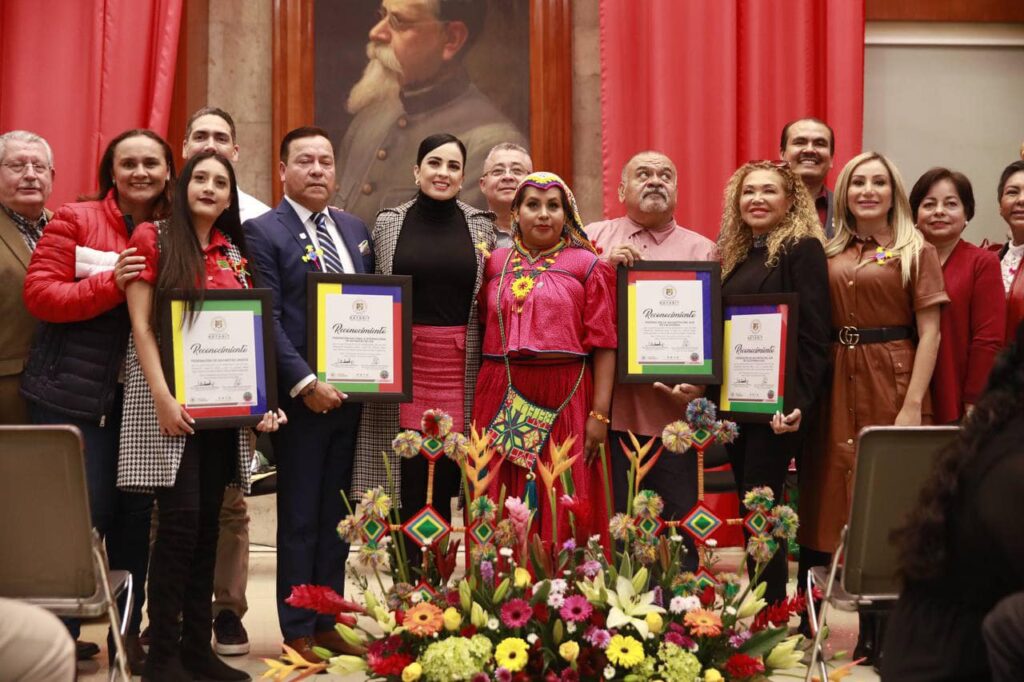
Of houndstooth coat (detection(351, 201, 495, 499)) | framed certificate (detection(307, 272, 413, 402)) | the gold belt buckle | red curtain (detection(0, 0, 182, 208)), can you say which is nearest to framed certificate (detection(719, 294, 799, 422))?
the gold belt buckle

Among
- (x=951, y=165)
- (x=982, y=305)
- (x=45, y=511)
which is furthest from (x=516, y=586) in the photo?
(x=951, y=165)

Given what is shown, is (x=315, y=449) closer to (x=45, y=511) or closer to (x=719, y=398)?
(x=45, y=511)

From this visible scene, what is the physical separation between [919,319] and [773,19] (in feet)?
9.02

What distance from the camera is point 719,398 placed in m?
3.98

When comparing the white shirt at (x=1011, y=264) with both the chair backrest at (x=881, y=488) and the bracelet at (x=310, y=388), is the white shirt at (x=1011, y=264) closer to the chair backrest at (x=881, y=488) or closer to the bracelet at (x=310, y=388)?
the chair backrest at (x=881, y=488)

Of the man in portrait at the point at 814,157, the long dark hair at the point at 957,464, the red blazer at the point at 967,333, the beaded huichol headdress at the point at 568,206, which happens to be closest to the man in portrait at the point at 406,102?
the man in portrait at the point at 814,157

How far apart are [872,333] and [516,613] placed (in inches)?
76.9

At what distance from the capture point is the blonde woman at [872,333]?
12.8ft

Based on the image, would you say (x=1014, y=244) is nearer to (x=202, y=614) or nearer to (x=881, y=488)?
(x=881, y=488)

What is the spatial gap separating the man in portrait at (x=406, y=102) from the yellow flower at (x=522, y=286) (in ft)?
8.18

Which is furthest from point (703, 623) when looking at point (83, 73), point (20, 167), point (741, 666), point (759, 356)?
point (83, 73)

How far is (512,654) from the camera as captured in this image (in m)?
2.54

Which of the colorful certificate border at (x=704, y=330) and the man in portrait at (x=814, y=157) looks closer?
the colorful certificate border at (x=704, y=330)

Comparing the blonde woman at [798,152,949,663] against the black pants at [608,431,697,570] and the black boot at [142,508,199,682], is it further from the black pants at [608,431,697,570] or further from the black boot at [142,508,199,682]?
the black boot at [142,508,199,682]
